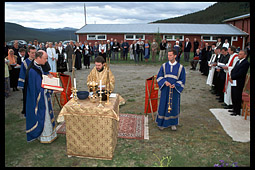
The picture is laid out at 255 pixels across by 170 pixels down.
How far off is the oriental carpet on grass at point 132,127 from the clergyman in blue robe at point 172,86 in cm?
55

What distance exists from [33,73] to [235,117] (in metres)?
6.25

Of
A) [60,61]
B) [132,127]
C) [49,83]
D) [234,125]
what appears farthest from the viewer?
[60,61]

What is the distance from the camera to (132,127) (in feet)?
19.9

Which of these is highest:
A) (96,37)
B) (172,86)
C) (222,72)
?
(96,37)

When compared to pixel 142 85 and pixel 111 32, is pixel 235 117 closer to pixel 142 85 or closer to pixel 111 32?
pixel 142 85

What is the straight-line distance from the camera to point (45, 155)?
4.59 meters

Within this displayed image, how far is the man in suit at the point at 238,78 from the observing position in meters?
6.39

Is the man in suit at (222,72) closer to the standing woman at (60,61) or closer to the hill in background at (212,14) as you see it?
the standing woman at (60,61)

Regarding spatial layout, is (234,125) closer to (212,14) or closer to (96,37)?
(96,37)

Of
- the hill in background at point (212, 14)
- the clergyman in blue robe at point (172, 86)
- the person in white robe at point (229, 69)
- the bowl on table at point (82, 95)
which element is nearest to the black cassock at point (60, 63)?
the clergyman in blue robe at point (172, 86)

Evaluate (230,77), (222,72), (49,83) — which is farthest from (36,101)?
(222,72)

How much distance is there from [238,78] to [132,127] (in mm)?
3804

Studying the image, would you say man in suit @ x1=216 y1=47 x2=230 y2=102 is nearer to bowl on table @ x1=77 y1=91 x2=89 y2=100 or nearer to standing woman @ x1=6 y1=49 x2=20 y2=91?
bowl on table @ x1=77 y1=91 x2=89 y2=100

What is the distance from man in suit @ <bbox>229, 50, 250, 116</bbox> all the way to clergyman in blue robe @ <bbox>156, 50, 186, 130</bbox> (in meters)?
2.10
